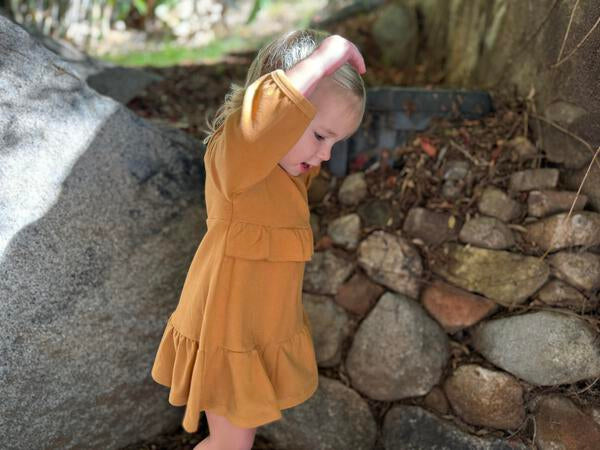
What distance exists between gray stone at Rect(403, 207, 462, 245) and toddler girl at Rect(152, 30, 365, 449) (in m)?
0.66

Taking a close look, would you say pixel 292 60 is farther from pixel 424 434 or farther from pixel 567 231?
pixel 424 434

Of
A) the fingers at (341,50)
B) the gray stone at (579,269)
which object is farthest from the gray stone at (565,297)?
the fingers at (341,50)

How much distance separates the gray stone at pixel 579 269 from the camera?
2033 mm

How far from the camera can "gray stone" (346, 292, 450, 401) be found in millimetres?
2195

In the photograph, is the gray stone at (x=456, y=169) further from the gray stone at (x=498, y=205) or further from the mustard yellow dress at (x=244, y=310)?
the mustard yellow dress at (x=244, y=310)

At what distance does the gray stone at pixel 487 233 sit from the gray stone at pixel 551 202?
0.12m

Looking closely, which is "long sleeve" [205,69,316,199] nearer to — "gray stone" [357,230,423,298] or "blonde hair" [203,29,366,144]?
"blonde hair" [203,29,366,144]

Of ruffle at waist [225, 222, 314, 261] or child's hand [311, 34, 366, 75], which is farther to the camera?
ruffle at waist [225, 222, 314, 261]

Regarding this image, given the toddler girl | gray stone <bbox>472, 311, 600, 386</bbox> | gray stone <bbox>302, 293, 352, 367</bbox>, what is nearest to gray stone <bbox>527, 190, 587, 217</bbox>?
gray stone <bbox>472, 311, 600, 386</bbox>

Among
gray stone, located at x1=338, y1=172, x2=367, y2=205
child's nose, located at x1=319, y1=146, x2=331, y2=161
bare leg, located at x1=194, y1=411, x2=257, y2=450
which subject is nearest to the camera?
child's nose, located at x1=319, y1=146, x2=331, y2=161

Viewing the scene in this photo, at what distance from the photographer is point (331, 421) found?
2.29 meters

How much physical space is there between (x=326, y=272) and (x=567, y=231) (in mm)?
882

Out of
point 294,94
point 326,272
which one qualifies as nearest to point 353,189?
point 326,272

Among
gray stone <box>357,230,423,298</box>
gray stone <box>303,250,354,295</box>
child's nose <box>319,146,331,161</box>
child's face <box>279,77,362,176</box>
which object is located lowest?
gray stone <box>303,250,354,295</box>
